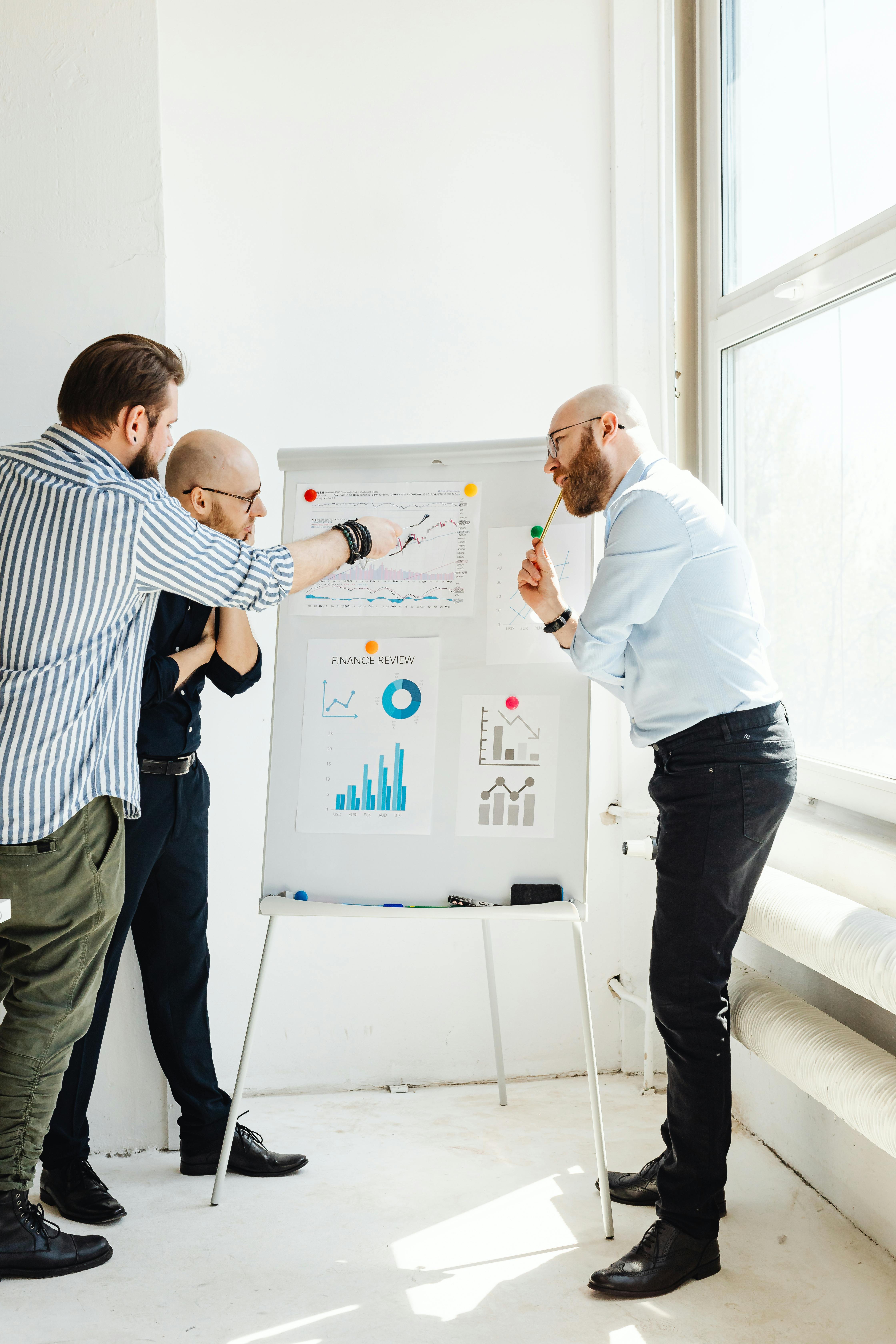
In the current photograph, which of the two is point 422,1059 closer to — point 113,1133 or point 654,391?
point 113,1133

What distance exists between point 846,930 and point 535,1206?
957 mm

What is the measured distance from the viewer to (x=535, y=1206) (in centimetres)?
215

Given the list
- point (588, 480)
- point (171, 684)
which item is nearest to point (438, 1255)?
point (171, 684)

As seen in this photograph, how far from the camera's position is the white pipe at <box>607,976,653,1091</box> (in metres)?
2.70

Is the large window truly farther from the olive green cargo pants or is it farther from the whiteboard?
the olive green cargo pants

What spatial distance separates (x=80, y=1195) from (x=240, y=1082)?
437 mm

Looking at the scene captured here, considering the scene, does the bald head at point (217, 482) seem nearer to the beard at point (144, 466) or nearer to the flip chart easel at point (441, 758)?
the flip chart easel at point (441, 758)

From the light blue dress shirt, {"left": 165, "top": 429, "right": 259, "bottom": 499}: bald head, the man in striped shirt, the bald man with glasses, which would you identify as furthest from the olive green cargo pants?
the light blue dress shirt

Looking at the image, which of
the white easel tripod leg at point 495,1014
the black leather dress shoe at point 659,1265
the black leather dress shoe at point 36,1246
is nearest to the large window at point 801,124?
the white easel tripod leg at point 495,1014

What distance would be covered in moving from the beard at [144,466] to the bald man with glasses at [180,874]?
8cm

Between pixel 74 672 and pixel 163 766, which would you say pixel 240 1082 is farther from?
pixel 74 672

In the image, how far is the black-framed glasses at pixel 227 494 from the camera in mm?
2123

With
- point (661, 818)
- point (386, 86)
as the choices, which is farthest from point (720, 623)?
point (386, 86)

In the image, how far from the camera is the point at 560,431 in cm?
207
